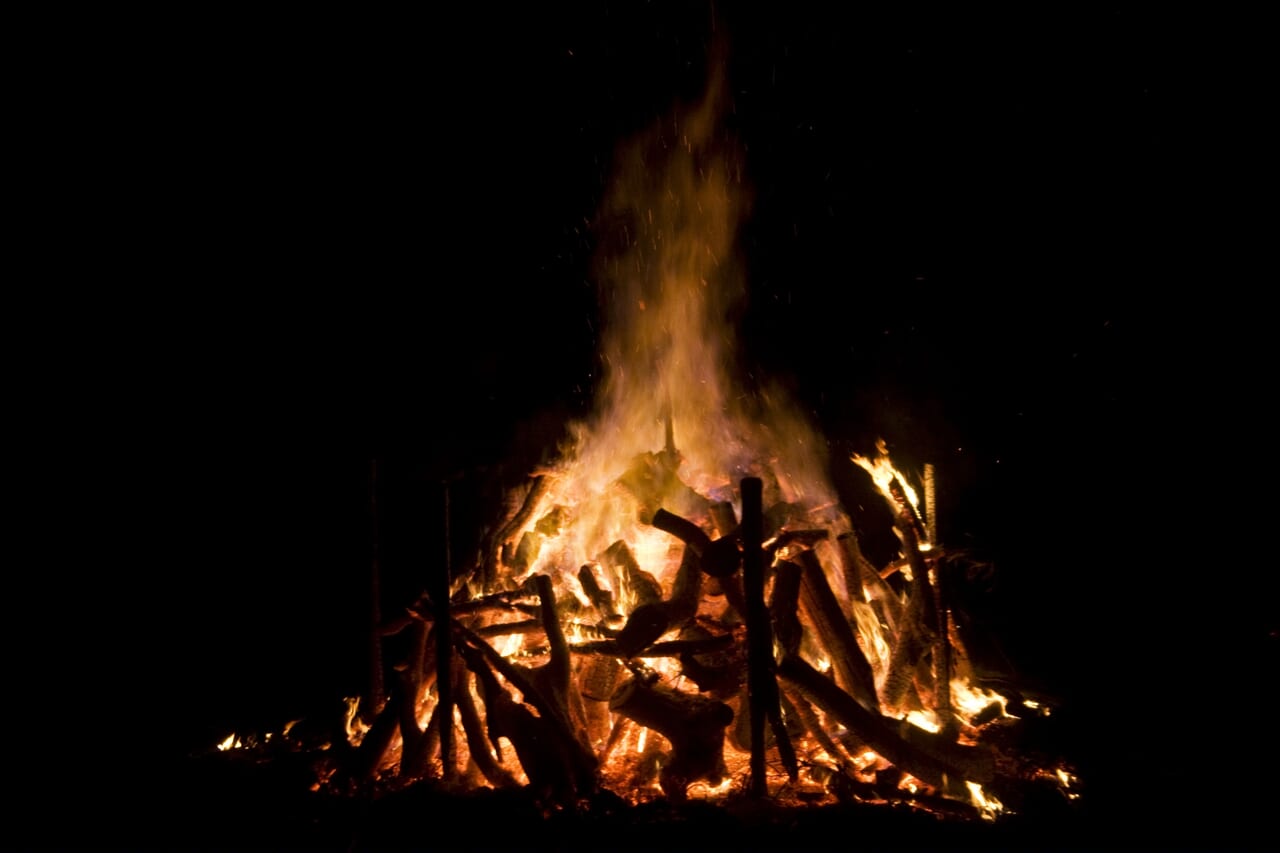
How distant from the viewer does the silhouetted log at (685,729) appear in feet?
11.2

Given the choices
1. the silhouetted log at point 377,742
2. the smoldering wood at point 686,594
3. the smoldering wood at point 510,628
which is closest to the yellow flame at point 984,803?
the smoldering wood at point 686,594

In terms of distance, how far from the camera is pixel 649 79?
6.16 meters

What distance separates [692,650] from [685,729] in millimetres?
454

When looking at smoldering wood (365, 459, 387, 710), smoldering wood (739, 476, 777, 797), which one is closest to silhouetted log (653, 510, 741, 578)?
smoldering wood (739, 476, 777, 797)

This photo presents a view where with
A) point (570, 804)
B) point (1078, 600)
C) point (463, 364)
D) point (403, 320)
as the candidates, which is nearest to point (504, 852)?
point (570, 804)

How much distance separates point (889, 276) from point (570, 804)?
5426mm

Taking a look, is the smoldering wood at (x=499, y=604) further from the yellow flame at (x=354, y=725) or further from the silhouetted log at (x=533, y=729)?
the yellow flame at (x=354, y=725)

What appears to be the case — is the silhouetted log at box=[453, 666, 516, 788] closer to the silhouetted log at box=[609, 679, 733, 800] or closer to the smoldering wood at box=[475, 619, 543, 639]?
the smoldering wood at box=[475, 619, 543, 639]

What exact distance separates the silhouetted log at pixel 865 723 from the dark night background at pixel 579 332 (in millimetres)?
3001

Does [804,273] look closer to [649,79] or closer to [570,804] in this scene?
[649,79]

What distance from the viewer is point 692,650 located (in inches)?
149

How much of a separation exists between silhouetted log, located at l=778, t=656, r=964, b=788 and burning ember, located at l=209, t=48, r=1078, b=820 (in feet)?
0.04

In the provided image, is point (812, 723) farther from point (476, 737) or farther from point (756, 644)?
point (476, 737)

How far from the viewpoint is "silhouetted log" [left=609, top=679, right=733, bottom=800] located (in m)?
3.41
